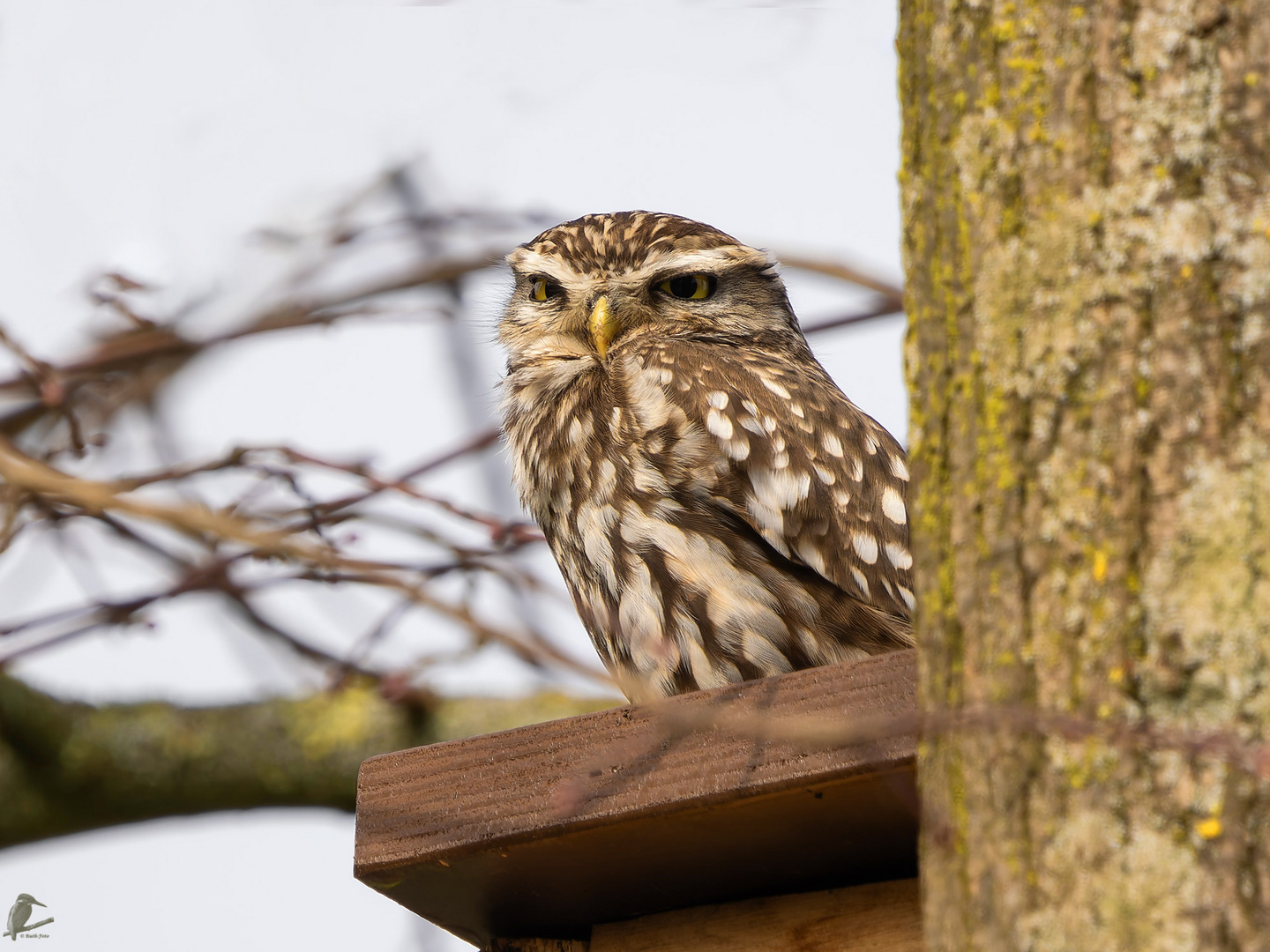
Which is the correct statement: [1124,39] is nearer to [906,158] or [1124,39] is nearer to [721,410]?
[906,158]

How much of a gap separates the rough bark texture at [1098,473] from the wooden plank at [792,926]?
2.21 ft

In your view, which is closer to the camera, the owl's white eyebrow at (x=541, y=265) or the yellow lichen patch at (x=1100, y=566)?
the yellow lichen patch at (x=1100, y=566)

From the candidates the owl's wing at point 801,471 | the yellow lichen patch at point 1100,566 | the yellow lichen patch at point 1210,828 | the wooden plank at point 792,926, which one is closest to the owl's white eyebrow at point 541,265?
the owl's wing at point 801,471

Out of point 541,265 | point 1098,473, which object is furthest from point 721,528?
point 1098,473

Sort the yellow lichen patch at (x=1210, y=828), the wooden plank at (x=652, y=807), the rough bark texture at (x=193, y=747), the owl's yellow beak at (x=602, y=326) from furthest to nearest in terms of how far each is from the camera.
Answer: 1. the rough bark texture at (x=193, y=747)
2. the owl's yellow beak at (x=602, y=326)
3. the wooden plank at (x=652, y=807)
4. the yellow lichen patch at (x=1210, y=828)

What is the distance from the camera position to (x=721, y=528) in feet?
8.05

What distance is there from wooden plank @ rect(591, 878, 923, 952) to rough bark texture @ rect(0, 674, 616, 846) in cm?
158

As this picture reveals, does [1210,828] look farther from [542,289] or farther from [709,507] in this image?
[542,289]

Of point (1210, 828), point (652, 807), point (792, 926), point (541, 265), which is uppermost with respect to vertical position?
point (541, 265)

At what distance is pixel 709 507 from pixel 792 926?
796 millimetres

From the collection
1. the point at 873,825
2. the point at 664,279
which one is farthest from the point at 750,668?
the point at 664,279

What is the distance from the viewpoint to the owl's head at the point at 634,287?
317 centimetres

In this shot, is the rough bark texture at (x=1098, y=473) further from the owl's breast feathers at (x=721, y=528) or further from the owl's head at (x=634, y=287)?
the owl's head at (x=634, y=287)

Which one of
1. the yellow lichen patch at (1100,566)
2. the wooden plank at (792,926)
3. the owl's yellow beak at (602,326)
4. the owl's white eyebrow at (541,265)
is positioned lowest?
the wooden plank at (792,926)
